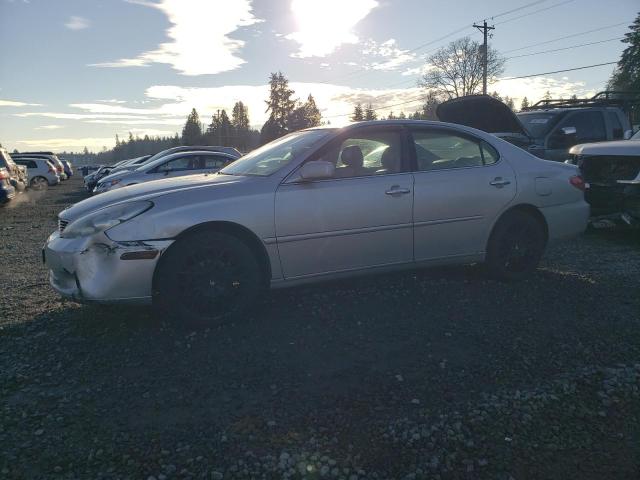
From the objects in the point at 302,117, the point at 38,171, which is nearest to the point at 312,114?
the point at 302,117

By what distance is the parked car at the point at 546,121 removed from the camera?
9422 mm

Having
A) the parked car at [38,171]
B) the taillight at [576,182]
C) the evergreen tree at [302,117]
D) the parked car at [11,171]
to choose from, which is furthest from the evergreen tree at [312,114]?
the taillight at [576,182]

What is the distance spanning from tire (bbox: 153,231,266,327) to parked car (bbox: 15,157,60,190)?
2585cm

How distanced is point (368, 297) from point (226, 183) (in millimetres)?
1585

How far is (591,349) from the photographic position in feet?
11.6

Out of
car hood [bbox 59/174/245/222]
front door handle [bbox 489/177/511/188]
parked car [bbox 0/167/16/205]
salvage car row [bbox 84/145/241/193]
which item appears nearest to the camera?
car hood [bbox 59/174/245/222]

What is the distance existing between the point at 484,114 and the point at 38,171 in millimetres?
24897

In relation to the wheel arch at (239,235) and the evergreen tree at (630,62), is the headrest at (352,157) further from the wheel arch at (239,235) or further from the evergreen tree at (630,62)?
the evergreen tree at (630,62)

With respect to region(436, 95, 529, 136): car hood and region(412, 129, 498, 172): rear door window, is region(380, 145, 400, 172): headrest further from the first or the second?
region(436, 95, 529, 136): car hood

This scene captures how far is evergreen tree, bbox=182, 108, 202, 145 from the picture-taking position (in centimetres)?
9943

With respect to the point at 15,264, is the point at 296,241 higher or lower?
higher

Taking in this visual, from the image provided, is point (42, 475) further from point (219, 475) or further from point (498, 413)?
point (498, 413)

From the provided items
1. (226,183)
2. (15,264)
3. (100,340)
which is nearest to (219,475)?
(100,340)

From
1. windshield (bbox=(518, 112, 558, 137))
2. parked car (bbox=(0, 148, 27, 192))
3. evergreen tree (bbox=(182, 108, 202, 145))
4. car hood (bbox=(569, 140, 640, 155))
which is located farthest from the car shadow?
evergreen tree (bbox=(182, 108, 202, 145))
